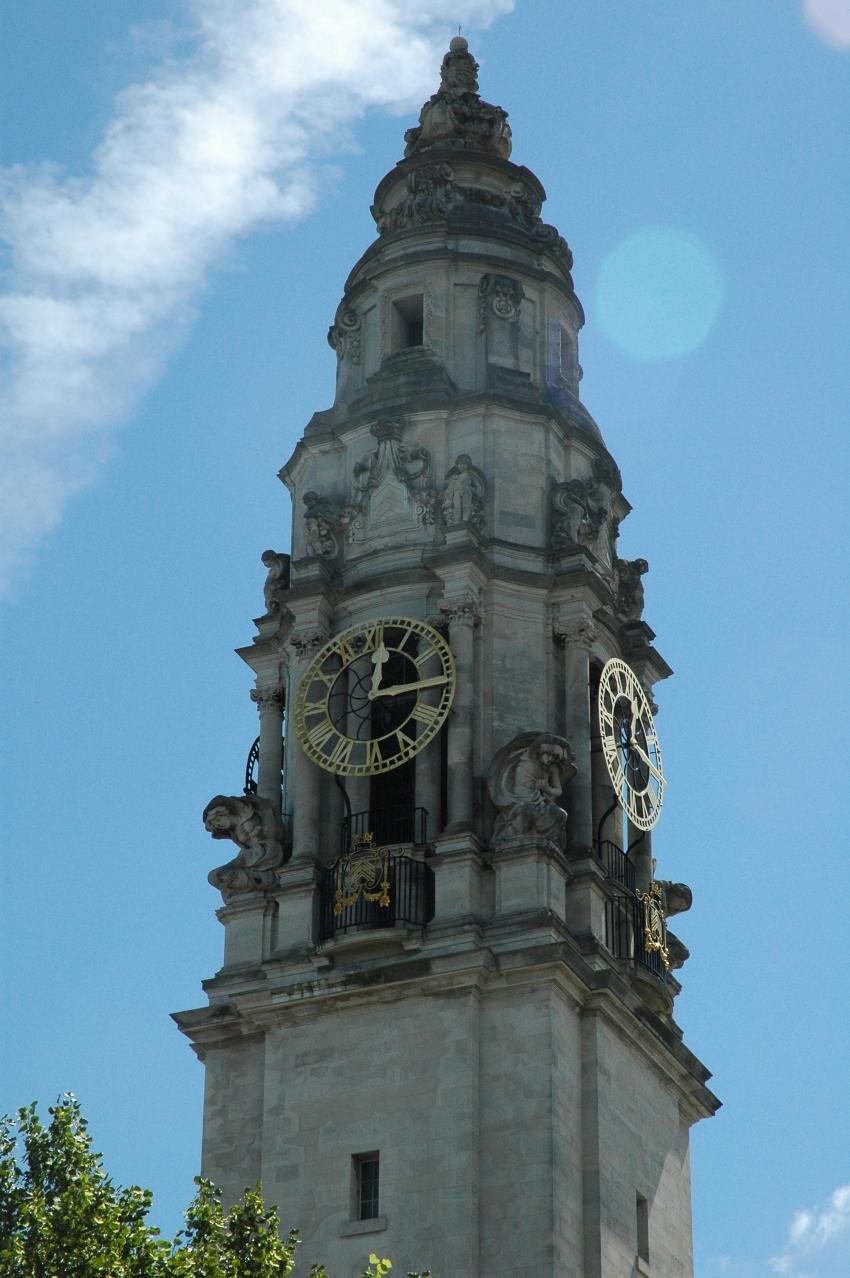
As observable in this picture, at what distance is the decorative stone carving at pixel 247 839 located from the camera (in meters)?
58.4

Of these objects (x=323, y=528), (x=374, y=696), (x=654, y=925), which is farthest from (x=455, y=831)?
(x=323, y=528)

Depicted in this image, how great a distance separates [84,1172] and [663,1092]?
13.6 metres

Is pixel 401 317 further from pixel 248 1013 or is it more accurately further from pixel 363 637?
pixel 248 1013

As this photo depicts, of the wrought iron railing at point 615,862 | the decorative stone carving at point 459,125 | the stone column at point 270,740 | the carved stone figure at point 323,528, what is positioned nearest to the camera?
the wrought iron railing at point 615,862

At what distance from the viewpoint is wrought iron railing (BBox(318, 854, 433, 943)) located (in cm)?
5647

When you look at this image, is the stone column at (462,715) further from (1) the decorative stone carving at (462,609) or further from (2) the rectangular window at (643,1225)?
(2) the rectangular window at (643,1225)

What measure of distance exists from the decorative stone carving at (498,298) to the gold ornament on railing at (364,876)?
12179 mm

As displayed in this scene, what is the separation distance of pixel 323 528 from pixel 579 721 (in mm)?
6419

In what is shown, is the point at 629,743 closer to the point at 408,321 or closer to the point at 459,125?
the point at 408,321

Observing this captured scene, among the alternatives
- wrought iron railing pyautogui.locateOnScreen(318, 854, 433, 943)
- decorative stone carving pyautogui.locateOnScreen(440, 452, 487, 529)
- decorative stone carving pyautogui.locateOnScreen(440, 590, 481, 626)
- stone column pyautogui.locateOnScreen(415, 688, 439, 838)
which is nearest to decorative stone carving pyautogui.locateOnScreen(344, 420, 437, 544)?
decorative stone carving pyautogui.locateOnScreen(440, 452, 487, 529)

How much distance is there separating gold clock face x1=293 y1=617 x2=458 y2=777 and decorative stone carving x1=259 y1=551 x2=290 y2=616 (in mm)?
2826

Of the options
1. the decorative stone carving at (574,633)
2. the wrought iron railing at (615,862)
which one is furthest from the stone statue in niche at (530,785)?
the decorative stone carving at (574,633)

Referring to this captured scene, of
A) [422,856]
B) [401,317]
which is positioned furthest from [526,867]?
[401,317]

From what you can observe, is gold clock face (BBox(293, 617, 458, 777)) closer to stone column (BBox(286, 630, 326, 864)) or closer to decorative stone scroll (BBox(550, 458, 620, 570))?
stone column (BBox(286, 630, 326, 864))
